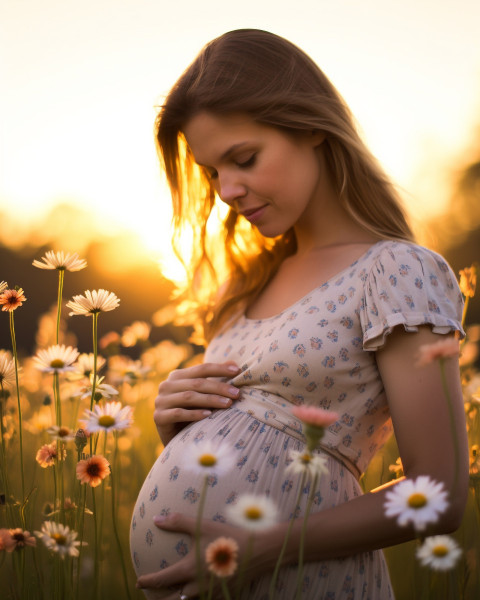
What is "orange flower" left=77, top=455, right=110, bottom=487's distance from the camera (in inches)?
48.8

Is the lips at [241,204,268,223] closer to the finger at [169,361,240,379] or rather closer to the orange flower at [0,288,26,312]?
the finger at [169,361,240,379]

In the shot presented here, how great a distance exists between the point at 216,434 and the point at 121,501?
40.5 inches

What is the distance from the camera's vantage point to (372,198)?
5.45 feet

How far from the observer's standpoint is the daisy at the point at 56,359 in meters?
1.34

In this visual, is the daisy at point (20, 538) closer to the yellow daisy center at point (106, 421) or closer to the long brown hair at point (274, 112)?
the yellow daisy center at point (106, 421)

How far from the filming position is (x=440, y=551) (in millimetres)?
851

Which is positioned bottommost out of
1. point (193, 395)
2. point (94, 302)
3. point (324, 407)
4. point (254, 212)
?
point (324, 407)

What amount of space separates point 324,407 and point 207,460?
46 centimetres

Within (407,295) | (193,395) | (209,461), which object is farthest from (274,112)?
(209,461)

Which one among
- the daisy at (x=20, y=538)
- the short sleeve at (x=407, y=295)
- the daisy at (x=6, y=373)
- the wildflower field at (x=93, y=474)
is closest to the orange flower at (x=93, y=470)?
the wildflower field at (x=93, y=474)

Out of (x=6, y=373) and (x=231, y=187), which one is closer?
(x=6, y=373)

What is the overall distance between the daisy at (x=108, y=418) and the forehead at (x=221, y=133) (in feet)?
2.05

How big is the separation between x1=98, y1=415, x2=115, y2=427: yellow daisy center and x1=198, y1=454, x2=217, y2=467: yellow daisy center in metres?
0.30

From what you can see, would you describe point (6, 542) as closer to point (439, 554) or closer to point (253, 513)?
point (253, 513)
